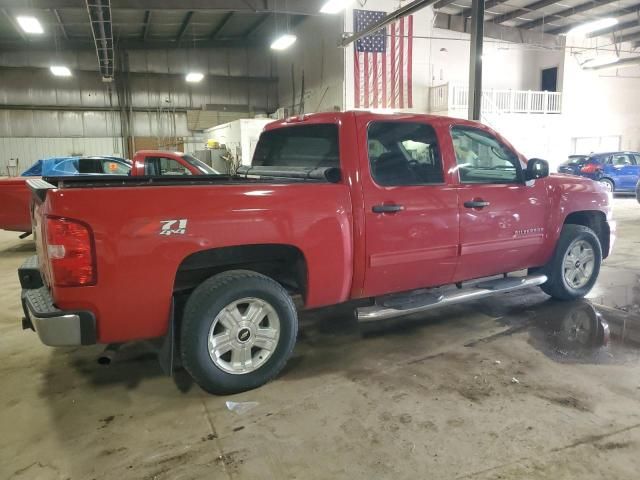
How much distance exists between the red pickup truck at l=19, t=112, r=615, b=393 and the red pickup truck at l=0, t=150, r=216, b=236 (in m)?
5.33

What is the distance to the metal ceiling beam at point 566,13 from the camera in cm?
1828

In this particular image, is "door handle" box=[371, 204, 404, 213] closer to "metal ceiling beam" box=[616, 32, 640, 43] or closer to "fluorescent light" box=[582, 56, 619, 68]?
"fluorescent light" box=[582, 56, 619, 68]

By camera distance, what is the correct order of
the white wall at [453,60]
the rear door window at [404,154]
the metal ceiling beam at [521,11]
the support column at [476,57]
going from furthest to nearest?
the white wall at [453,60] < the metal ceiling beam at [521,11] < the support column at [476,57] < the rear door window at [404,154]

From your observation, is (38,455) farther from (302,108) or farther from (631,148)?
(631,148)

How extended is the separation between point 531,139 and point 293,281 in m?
22.0

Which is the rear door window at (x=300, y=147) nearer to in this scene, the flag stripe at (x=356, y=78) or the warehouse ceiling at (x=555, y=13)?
the flag stripe at (x=356, y=78)

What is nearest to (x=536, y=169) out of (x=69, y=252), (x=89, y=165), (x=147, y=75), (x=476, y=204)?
(x=476, y=204)

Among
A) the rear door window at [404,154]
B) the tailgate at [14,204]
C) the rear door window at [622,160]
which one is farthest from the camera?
the rear door window at [622,160]

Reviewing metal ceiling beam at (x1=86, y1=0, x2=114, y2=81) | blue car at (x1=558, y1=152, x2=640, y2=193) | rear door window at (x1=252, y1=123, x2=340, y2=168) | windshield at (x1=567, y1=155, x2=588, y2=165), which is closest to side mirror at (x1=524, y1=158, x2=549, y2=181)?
rear door window at (x1=252, y1=123, x2=340, y2=168)

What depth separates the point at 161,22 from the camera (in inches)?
838

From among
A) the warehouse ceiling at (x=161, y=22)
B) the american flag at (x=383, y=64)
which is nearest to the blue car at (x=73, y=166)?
the warehouse ceiling at (x=161, y=22)

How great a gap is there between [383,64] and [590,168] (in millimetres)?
8717

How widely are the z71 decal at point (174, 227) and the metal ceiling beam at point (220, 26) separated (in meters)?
20.6

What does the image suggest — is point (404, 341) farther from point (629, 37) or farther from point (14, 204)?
point (629, 37)
